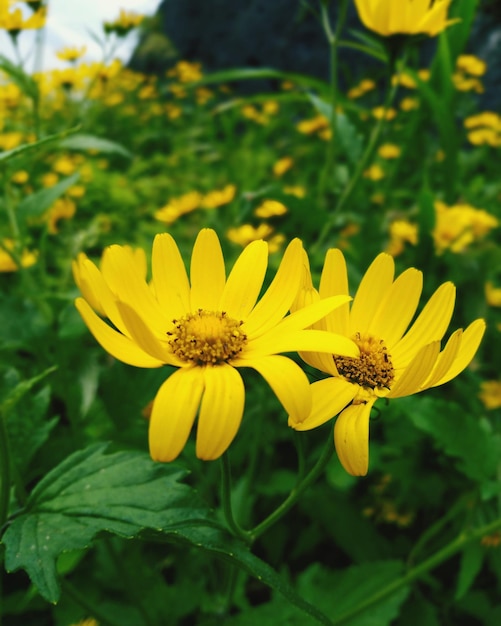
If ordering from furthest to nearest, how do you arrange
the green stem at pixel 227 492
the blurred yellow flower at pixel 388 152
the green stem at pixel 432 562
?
the blurred yellow flower at pixel 388 152 → the green stem at pixel 432 562 → the green stem at pixel 227 492

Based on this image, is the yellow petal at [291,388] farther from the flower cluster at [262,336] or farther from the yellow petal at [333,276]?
the yellow petal at [333,276]

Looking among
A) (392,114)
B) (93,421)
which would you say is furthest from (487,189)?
(93,421)

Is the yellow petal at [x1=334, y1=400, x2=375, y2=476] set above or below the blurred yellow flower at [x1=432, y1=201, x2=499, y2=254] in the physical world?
above

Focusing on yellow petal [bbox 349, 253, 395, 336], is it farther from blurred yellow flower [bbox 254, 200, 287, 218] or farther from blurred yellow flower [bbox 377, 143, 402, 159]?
blurred yellow flower [bbox 377, 143, 402, 159]

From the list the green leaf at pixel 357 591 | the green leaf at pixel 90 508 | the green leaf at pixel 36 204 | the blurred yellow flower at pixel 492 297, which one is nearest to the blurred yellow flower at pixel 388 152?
the blurred yellow flower at pixel 492 297

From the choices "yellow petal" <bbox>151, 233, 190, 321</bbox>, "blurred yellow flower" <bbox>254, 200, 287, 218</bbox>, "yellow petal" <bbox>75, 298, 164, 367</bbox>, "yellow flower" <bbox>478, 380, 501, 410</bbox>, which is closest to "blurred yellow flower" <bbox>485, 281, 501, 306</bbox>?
"yellow flower" <bbox>478, 380, 501, 410</bbox>

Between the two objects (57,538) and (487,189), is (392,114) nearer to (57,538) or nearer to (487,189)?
(487,189)
